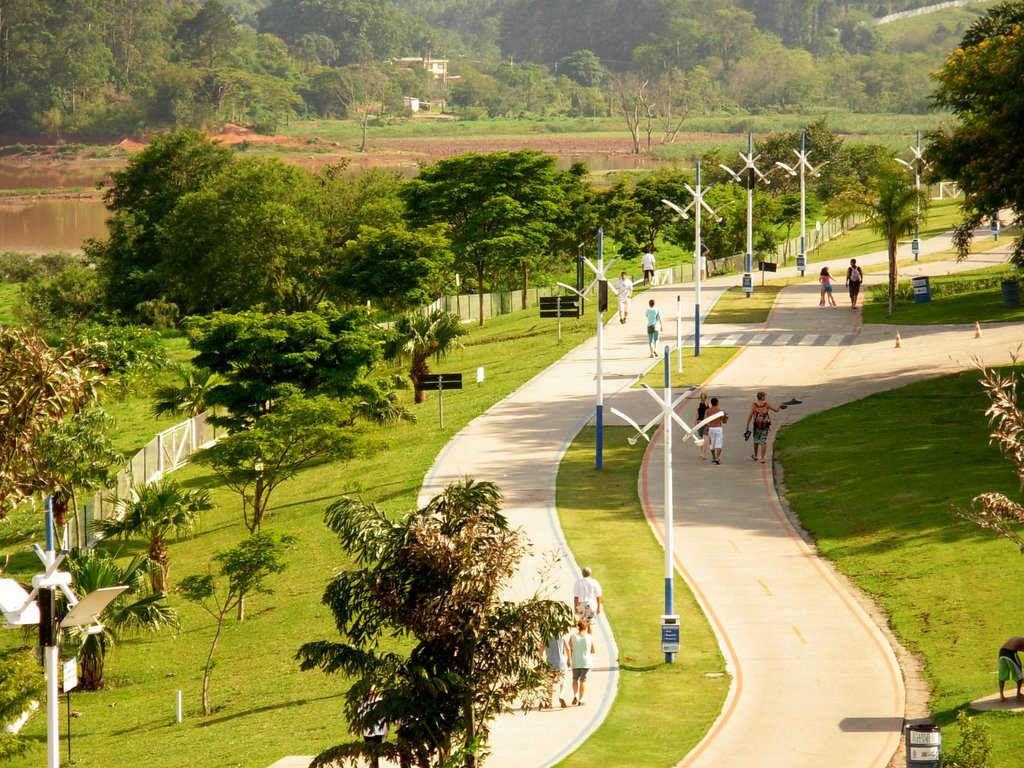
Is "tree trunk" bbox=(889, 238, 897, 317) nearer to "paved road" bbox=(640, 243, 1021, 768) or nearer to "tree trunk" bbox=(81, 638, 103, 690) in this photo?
"paved road" bbox=(640, 243, 1021, 768)

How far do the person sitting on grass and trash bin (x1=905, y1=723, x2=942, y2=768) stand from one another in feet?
10.4

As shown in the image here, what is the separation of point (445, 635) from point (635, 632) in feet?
35.5

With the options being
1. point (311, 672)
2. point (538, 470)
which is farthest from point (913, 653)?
point (538, 470)

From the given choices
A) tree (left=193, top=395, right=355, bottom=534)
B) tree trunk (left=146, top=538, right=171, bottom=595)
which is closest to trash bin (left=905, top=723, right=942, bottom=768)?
tree trunk (left=146, top=538, right=171, bottom=595)

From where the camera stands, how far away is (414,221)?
80.9 meters

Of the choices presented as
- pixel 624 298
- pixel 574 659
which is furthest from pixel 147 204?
pixel 574 659

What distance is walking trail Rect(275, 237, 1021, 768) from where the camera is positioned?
78.2 feet

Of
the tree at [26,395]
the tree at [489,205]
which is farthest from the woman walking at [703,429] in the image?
the tree at [489,205]

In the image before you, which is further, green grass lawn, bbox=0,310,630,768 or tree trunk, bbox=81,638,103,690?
tree trunk, bbox=81,638,103,690

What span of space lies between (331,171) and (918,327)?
4927 centimetres

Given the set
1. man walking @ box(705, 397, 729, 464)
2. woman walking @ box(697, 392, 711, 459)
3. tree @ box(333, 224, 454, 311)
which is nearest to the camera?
man walking @ box(705, 397, 729, 464)

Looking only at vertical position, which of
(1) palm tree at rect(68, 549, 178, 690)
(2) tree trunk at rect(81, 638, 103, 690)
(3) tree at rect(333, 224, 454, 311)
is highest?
(3) tree at rect(333, 224, 454, 311)

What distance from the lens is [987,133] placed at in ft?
155

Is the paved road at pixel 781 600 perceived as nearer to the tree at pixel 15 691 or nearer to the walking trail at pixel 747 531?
the walking trail at pixel 747 531
